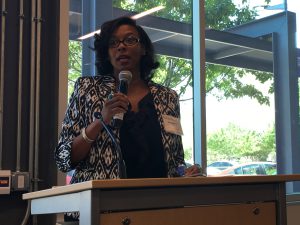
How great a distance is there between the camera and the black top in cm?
184

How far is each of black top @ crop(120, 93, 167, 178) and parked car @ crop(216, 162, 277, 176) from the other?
6.70ft

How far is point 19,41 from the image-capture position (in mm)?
2482

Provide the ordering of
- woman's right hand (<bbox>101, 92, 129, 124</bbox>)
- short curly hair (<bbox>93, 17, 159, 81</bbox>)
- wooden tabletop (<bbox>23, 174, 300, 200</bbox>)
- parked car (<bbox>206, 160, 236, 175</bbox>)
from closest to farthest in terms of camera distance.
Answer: wooden tabletop (<bbox>23, 174, 300, 200</bbox>) < woman's right hand (<bbox>101, 92, 129, 124</bbox>) < short curly hair (<bbox>93, 17, 159, 81</bbox>) < parked car (<bbox>206, 160, 236, 175</bbox>)

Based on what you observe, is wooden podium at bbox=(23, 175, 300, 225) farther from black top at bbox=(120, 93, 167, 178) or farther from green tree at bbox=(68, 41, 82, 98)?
green tree at bbox=(68, 41, 82, 98)

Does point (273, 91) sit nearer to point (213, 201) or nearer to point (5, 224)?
point (5, 224)

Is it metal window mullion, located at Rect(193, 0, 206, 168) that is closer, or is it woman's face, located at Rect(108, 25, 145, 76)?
woman's face, located at Rect(108, 25, 145, 76)

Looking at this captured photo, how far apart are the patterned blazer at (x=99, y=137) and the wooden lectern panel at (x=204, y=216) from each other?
502mm

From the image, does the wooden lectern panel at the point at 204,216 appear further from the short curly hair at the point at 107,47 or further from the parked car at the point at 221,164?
the parked car at the point at 221,164

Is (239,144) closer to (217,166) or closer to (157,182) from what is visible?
(217,166)

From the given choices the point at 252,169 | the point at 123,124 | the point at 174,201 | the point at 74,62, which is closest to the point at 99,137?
the point at 123,124

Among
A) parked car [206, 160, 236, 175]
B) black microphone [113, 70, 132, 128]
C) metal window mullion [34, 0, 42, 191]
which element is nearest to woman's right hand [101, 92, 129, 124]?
black microphone [113, 70, 132, 128]

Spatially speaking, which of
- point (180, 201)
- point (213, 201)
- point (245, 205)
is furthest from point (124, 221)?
point (245, 205)

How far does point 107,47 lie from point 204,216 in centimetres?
97

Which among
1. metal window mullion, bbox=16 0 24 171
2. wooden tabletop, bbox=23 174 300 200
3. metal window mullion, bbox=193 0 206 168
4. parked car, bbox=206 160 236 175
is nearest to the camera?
wooden tabletop, bbox=23 174 300 200
